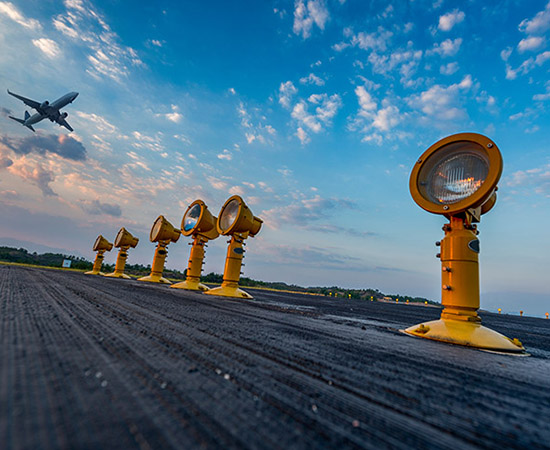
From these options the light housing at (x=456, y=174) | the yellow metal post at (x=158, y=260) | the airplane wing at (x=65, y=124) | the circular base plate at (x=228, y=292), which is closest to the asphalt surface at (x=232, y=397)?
the light housing at (x=456, y=174)

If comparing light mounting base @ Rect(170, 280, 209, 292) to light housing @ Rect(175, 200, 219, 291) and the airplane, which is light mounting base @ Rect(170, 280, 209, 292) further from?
the airplane

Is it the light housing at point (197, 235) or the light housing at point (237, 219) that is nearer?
the light housing at point (237, 219)

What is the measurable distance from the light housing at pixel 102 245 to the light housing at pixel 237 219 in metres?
10.4

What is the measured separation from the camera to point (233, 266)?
7.21 metres

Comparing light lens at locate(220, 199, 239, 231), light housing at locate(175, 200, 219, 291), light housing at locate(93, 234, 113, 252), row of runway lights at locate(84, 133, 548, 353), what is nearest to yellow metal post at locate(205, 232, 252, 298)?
light lens at locate(220, 199, 239, 231)

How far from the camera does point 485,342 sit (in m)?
2.44

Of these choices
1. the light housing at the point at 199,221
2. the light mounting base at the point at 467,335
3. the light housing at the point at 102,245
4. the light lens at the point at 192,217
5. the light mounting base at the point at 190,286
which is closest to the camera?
the light mounting base at the point at 467,335

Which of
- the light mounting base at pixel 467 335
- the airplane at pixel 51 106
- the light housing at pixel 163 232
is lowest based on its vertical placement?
the light mounting base at pixel 467 335

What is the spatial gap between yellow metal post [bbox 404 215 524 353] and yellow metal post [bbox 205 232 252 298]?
493 cm

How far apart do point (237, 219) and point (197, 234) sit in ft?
8.26

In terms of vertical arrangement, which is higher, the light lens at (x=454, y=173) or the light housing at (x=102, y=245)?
the light lens at (x=454, y=173)

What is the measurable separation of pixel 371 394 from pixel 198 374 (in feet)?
1.84

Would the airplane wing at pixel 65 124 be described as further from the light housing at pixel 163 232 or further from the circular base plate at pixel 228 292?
the circular base plate at pixel 228 292

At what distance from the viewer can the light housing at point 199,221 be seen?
8742 millimetres
